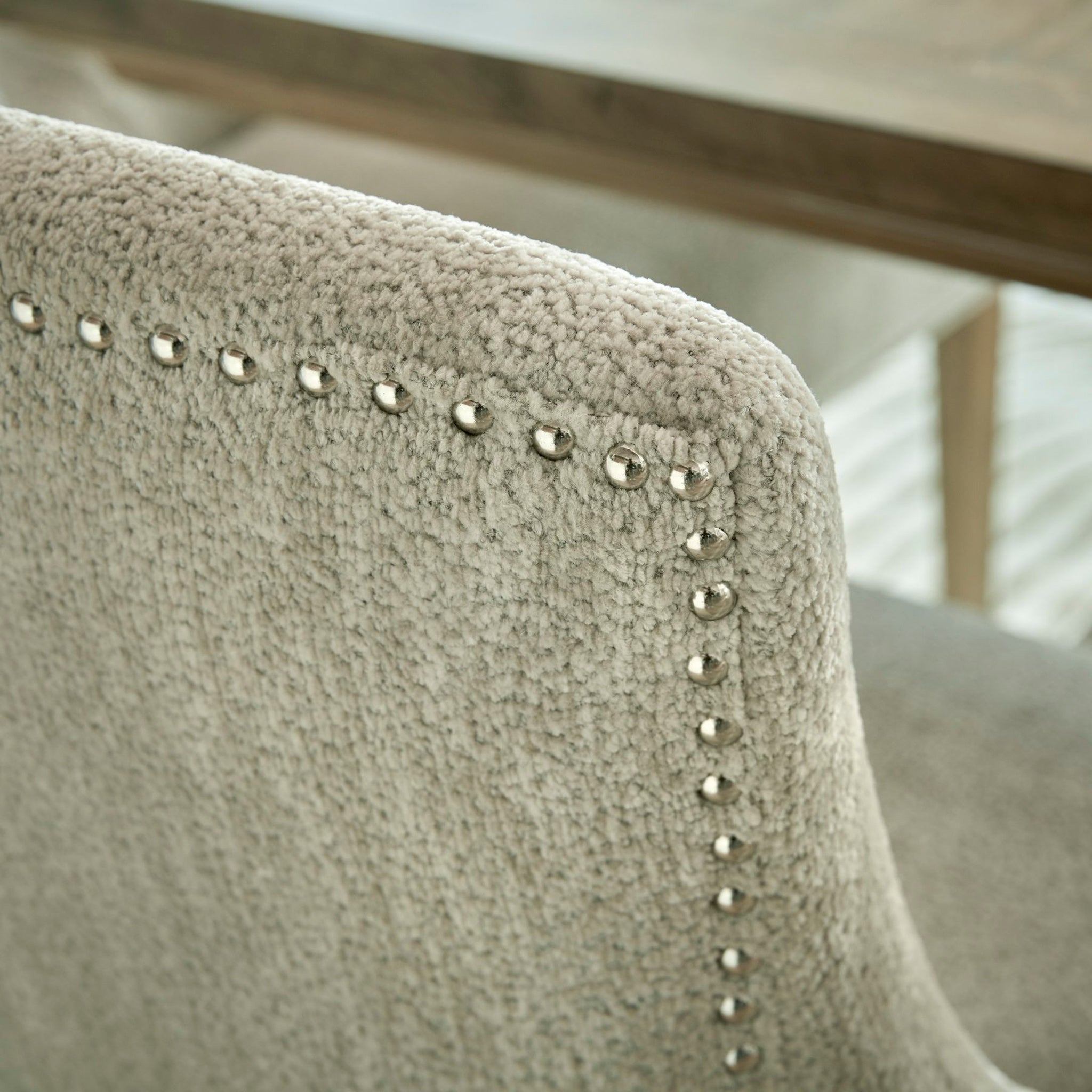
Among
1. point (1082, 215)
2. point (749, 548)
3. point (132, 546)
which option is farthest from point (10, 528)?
point (1082, 215)

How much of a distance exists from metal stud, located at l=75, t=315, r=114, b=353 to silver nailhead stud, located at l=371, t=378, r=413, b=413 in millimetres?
48

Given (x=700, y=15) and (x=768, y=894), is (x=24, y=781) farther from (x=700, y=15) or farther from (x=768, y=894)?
(x=700, y=15)

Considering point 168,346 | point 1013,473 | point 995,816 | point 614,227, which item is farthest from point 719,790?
point 1013,473

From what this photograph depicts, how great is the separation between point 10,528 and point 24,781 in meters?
0.08

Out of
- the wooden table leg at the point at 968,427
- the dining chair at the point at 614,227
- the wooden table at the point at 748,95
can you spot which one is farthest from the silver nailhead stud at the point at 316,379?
the wooden table leg at the point at 968,427

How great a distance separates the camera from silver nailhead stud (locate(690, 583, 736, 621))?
17 centimetres

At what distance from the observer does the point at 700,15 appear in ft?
1.87

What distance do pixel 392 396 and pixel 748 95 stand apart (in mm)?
373

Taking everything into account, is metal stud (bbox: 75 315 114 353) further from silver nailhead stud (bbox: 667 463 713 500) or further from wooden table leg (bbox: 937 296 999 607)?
wooden table leg (bbox: 937 296 999 607)

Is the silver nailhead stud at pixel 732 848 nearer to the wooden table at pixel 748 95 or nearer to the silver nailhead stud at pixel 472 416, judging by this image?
the silver nailhead stud at pixel 472 416

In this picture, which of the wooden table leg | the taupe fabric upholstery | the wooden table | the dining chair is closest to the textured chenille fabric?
the taupe fabric upholstery

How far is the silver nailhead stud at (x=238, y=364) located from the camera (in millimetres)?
187

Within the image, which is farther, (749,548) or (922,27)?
(922,27)

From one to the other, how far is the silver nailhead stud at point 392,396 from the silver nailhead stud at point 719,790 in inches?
2.9
